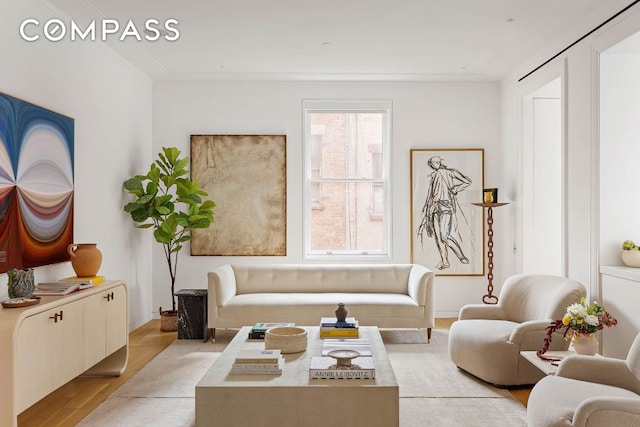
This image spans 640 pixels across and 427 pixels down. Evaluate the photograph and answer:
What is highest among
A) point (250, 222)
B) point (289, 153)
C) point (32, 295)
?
point (289, 153)

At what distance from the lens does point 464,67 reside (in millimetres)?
5898

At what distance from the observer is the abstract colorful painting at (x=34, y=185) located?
350cm

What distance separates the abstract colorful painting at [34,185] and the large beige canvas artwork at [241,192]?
6.81ft

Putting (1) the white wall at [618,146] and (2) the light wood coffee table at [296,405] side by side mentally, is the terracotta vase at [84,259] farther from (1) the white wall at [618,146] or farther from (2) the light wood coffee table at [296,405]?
(1) the white wall at [618,146]

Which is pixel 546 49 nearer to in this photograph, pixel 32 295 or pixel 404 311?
pixel 404 311

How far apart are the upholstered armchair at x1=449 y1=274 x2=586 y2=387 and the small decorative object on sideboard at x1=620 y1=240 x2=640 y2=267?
46 centimetres

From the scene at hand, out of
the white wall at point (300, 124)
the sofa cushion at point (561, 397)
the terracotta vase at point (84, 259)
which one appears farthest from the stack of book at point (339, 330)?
the white wall at point (300, 124)

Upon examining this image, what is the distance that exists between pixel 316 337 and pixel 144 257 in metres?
3.11

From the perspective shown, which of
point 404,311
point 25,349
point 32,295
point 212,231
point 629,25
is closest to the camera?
point 25,349

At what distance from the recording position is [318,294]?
5.52m

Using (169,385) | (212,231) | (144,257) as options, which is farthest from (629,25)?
(144,257)

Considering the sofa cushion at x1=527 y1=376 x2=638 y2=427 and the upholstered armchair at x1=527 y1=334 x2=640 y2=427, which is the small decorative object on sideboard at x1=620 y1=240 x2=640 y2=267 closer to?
the upholstered armchair at x1=527 y1=334 x2=640 y2=427

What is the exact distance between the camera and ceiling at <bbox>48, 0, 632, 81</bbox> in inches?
163

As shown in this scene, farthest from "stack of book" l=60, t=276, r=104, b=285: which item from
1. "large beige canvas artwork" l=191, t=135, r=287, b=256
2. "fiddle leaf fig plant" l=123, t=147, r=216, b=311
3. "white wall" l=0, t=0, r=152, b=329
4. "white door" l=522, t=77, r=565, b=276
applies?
"white door" l=522, t=77, r=565, b=276
